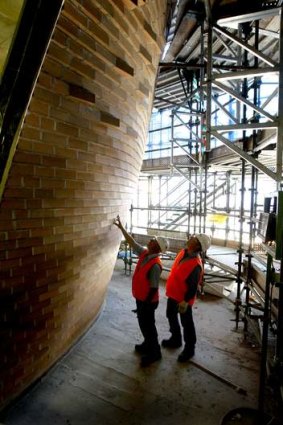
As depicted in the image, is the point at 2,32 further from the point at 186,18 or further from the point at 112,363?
the point at 186,18

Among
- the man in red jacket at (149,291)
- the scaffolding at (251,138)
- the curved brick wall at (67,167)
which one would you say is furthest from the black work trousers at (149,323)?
the scaffolding at (251,138)

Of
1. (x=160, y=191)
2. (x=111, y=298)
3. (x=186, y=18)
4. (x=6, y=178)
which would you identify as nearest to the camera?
(x=6, y=178)

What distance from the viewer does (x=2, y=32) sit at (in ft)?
5.39

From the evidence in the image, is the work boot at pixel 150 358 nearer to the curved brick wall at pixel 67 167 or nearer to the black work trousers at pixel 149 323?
the black work trousers at pixel 149 323

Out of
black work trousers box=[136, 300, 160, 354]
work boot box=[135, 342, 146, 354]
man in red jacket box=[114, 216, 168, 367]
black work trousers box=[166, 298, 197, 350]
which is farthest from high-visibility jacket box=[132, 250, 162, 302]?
work boot box=[135, 342, 146, 354]

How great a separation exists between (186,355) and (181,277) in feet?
3.78

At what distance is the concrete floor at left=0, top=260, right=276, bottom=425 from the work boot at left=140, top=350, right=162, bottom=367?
9 centimetres

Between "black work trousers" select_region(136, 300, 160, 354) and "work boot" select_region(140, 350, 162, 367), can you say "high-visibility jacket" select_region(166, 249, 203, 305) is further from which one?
"work boot" select_region(140, 350, 162, 367)

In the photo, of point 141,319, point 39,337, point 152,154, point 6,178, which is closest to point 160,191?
point 152,154

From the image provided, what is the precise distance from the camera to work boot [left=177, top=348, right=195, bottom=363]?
4234mm

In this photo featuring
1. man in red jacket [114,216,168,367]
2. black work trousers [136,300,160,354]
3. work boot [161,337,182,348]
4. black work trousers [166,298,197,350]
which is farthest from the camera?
work boot [161,337,182,348]

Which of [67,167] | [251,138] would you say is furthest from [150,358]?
[251,138]

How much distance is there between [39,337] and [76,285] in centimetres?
71

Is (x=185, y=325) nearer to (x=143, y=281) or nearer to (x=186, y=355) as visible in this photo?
(x=186, y=355)
